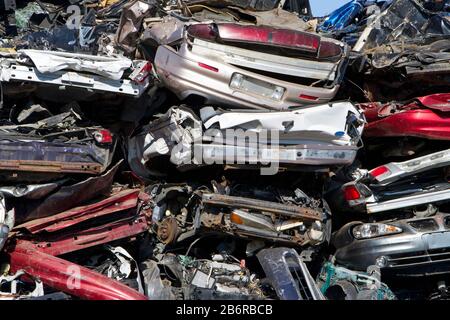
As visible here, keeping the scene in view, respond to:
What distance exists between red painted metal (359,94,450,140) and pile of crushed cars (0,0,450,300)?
0.06 ft

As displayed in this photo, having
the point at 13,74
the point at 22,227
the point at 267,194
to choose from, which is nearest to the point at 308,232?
the point at 267,194

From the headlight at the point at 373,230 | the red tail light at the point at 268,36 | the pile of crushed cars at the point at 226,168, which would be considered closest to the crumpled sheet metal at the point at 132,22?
the pile of crushed cars at the point at 226,168

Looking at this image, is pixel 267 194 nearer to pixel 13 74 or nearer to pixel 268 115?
pixel 268 115

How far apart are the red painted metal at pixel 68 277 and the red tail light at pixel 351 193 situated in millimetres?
2931

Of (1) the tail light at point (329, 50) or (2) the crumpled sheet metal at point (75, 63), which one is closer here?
(2) the crumpled sheet metal at point (75, 63)

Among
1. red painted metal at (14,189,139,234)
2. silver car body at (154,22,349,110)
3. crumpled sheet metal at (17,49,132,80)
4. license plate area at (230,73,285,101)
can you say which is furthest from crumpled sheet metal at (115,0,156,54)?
red painted metal at (14,189,139,234)

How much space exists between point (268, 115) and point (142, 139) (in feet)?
5.22

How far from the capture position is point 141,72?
26.6 feet

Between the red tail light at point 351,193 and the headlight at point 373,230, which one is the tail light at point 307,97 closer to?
the red tail light at point 351,193

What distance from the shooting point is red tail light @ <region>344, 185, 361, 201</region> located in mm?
8213

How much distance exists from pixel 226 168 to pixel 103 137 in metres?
1.40

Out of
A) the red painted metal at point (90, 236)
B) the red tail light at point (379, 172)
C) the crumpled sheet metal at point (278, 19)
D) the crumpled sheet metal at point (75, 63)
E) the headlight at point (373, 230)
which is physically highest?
the crumpled sheet metal at point (278, 19)

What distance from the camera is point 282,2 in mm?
11281

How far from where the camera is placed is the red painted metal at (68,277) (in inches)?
254
